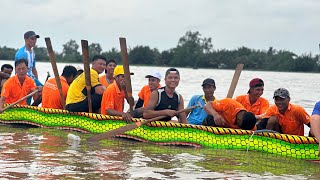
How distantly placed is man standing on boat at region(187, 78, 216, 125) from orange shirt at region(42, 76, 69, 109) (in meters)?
2.32

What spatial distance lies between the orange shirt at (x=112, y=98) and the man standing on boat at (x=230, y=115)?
1.77 meters

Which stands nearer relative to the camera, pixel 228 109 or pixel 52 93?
pixel 228 109

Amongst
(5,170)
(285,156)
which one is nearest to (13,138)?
(5,170)

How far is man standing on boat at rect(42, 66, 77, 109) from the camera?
33.9 feet

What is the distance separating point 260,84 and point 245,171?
2.10m

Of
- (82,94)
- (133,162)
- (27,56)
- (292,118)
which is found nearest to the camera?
(133,162)

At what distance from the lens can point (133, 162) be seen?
6887mm

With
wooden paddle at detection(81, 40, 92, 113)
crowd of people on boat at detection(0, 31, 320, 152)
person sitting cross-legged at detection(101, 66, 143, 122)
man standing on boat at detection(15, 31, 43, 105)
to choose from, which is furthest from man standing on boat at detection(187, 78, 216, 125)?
man standing on boat at detection(15, 31, 43, 105)

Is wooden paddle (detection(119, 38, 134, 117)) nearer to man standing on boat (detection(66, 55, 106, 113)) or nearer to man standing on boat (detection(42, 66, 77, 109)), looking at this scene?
man standing on boat (detection(66, 55, 106, 113))

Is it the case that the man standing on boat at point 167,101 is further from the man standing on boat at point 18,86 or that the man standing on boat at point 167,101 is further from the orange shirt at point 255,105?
the man standing on boat at point 18,86

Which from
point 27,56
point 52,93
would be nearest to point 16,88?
point 52,93

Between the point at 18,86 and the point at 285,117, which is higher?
the point at 18,86

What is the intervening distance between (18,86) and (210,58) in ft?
186

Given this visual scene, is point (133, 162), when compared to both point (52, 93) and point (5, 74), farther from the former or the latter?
point (5, 74)
